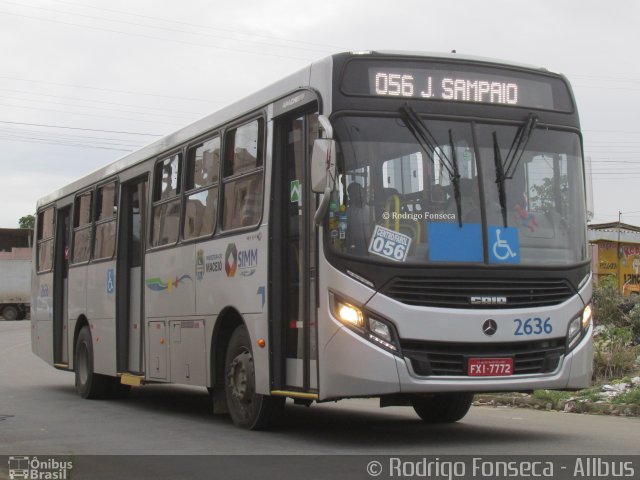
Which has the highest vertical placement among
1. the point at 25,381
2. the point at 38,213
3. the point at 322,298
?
the point at 38,213

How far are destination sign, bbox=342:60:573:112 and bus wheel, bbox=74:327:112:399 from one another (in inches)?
335

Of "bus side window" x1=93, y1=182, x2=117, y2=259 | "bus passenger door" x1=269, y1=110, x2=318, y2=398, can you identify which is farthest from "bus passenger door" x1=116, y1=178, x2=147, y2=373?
"bus passenger door" x1=269, y1=110, x2=318, y2=398

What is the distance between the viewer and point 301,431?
11.0 metres

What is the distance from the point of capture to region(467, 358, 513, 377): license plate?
9188 millimetres

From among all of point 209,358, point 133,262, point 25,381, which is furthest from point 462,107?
point 25,381

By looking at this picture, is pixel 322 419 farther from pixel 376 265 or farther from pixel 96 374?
pixel 96 374

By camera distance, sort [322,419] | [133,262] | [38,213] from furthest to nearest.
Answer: [38,213], [133,262], [322,419]

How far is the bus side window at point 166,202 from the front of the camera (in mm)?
13039

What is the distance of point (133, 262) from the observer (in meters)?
15.1

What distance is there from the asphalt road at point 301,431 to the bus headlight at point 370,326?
95 centimetres

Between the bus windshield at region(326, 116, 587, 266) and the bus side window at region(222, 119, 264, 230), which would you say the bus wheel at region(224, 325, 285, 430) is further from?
the bus windshield at region(326, 116, 587, 266)

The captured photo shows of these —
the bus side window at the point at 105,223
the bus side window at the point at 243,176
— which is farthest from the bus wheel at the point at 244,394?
the bus side window at the point at 105,223

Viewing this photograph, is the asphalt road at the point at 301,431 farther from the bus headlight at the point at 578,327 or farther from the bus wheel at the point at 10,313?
the bus wheel at the point at 10,313

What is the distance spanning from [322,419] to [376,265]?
156 inches
